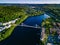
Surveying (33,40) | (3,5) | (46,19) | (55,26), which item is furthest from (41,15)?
(3,5)

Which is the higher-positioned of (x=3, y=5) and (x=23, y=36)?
(x=3, y=5)

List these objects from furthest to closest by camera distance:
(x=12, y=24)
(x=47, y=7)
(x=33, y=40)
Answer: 1. (x=47, y=7)
2. (x=12, y=24)
3. (x=33, y=40)

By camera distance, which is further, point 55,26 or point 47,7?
point 47,7

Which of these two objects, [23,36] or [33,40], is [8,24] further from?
[33,40]

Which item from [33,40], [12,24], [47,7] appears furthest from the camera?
[47,7]

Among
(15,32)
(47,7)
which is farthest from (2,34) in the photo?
(47,7)

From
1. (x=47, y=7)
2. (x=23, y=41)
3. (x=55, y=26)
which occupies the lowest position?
(x=23, y=41)

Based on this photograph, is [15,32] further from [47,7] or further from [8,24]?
[47,7]
